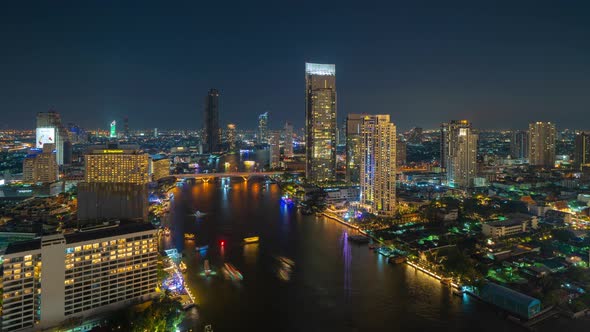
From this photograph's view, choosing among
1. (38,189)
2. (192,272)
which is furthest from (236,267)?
(38,189)

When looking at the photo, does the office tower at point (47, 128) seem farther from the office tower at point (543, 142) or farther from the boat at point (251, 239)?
the office tower at point (543, 142)

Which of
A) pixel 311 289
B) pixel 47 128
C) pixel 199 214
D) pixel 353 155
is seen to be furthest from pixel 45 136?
pixel 311 289

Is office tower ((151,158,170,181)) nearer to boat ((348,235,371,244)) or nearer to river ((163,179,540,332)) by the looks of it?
river ((163,179,540,332))

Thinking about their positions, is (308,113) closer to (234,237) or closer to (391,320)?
(234,237)

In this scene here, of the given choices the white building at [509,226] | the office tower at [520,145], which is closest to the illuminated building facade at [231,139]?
the office tower at [520,145]

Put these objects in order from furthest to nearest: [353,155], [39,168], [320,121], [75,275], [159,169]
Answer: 1. [159,169]
2. [320,121]
3. [353,155]
4. [39,168]
5. [75,275]

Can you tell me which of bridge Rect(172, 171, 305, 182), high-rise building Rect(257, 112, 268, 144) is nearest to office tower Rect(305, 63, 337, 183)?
bridge Rect(172, 171, 305, 182)

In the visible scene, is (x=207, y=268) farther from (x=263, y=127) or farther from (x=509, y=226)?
(x=263, y=127)
